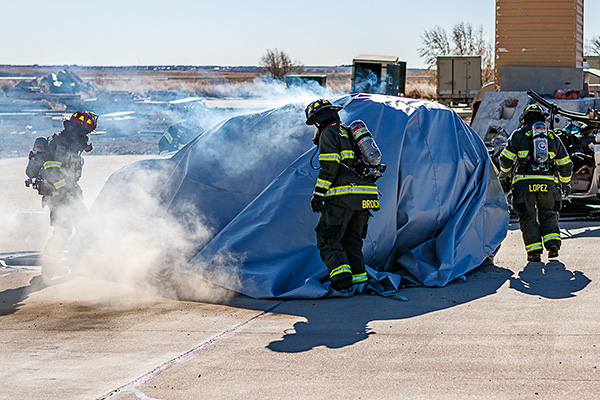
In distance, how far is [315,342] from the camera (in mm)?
5160

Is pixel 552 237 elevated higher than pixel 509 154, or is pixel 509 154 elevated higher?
pixel 509 154

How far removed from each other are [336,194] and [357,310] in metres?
1.09

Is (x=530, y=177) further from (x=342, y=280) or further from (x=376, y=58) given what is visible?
(x=376, y=58)

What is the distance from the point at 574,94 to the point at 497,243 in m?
8.89

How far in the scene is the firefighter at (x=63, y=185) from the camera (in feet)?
26.2

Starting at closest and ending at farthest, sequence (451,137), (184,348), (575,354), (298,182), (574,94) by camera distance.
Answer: (575,354) → (184,348) → (298,182) → (451,137) → (574,94)

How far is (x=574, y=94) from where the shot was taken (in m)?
15.3

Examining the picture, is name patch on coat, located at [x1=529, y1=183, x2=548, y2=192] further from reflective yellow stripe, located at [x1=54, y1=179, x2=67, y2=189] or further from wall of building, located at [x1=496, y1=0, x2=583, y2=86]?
wall of building, located at [x1=496, y1=0, x2=583, y2=86]

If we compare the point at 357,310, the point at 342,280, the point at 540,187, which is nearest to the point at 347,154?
the point at 342,280

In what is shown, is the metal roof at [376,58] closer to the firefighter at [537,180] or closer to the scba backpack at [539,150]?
the firefighter at [537,180]

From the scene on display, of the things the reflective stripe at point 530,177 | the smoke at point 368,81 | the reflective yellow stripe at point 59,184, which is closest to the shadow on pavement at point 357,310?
the reflective stripe at point 530,177

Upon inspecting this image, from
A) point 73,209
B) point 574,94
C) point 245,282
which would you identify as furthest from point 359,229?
point 574,94

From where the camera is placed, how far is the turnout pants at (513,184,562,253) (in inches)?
313

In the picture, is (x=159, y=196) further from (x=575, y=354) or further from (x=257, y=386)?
(x=575, y=354)
